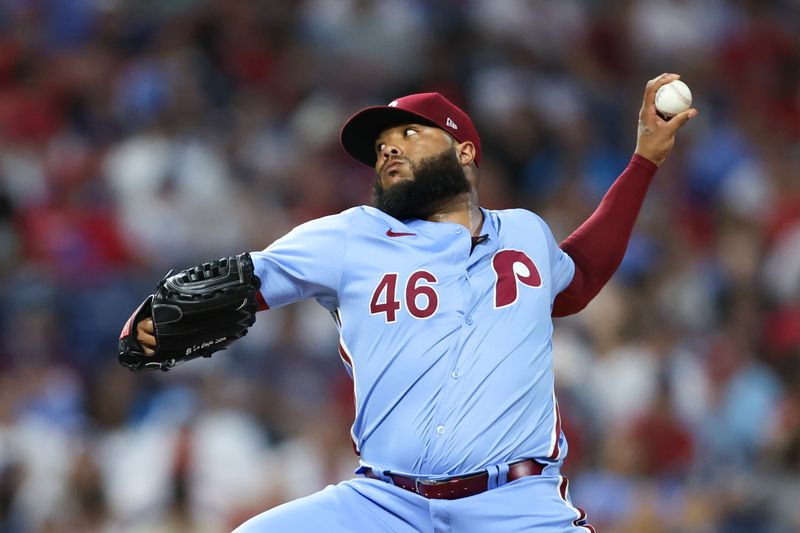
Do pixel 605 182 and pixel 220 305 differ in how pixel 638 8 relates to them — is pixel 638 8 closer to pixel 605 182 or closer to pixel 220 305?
pixel 605 182

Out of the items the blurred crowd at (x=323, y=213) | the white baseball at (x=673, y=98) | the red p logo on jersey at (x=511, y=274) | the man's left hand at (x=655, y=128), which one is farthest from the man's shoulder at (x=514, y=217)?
the blurred crowd at (x=323, y=213)

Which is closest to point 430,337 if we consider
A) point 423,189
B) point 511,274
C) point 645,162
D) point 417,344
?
point 417,344

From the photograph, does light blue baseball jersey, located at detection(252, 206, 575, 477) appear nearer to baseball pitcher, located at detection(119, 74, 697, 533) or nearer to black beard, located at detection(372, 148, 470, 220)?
baseball pitcher, located at detection(119, 74, 697, 533)

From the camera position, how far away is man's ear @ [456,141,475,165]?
4.40 m

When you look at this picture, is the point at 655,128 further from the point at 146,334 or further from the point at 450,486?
the point at 146,334

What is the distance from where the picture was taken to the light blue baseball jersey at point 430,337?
383cm

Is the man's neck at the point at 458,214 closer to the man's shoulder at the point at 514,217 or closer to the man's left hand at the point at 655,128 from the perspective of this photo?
the man's shoulder at the point at 514,217

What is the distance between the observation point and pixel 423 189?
424 cm

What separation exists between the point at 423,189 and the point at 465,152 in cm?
28

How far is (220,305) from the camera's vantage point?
3.83 metres

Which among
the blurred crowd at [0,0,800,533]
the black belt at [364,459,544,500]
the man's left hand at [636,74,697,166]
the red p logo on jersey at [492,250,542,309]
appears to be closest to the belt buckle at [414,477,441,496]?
the black belt at [364,459,544,500]

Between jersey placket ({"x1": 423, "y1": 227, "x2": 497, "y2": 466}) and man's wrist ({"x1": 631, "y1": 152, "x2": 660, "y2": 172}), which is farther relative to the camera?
man's wrist ({"x1": 631, "y1": 152, "x2": 660, "y2": 172})

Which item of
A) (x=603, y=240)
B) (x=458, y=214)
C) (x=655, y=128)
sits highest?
(x=655, y=128)

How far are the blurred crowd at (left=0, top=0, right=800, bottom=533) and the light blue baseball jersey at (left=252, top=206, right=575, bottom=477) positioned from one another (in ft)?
9.43
